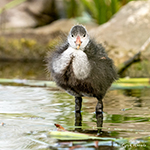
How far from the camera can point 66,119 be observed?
4.67m

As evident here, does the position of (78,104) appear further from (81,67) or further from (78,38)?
(78,38)

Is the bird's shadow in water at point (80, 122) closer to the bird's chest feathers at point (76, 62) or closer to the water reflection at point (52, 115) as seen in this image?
the water reflection at point (52, 115)

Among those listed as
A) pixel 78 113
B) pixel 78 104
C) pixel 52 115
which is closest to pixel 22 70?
pixel 78 104

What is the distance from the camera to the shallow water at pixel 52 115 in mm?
3707

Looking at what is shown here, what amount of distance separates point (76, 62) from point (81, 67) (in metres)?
0.08

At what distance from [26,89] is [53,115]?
2.31 meters

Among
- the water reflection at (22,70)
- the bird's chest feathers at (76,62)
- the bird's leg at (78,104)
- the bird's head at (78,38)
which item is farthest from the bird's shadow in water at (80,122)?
the water reflection at (22,70)

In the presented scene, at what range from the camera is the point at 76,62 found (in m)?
4.62

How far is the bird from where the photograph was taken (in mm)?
4656

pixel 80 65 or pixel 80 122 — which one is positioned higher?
pixel 80 65

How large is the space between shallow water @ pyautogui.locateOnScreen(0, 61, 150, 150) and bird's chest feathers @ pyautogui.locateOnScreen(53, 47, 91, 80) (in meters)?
0.54

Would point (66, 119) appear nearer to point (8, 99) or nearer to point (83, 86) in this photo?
point (83, 86)

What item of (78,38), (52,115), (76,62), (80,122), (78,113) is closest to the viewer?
(80,122)

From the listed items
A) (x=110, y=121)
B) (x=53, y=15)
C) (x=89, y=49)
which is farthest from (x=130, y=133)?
(x=53, y=15)
